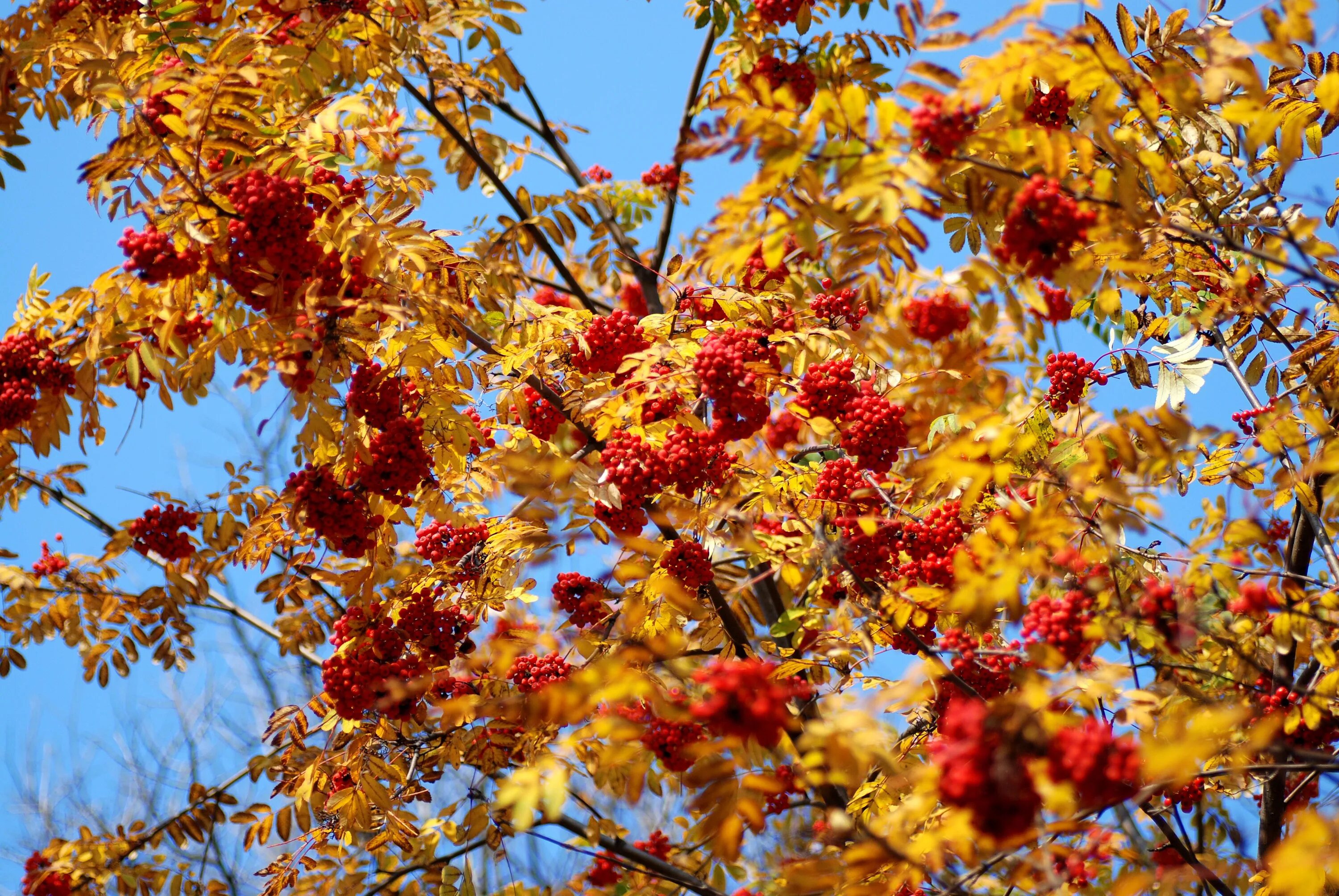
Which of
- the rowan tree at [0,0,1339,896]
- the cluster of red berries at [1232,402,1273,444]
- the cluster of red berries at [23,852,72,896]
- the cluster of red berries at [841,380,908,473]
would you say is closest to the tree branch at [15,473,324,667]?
the rowan tree at [0,0,1339,896]

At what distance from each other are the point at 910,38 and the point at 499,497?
2830 millimetres

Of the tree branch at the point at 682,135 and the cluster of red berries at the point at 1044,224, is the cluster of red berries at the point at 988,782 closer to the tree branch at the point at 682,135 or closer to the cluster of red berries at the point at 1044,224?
the cluster of red berries at the point at 1044,224

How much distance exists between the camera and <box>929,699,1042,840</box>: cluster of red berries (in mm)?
1530

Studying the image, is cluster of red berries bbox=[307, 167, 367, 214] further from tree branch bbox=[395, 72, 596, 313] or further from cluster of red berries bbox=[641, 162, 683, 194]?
cluster of red berries bbox=[641, 162, 683, 194]

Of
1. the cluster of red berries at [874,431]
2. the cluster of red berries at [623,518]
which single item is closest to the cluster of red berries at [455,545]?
the cluster of red berries at [623,518]

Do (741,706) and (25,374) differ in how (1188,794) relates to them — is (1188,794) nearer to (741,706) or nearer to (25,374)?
(741,706)

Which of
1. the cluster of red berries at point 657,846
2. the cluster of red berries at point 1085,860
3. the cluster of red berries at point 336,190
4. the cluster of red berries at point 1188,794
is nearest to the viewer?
the cluster of red berries at point 1085,860

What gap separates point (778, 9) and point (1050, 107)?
5.37 ft

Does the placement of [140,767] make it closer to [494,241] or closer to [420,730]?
[420,730]

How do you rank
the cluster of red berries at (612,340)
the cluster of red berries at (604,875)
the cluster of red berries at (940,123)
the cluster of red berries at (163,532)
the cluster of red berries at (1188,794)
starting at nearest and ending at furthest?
1. the cluster of red berries at (940,123)
2. the cluster of red berries at (1188,794)
3. the cluster of red berries at (612,340)
4. the cluster of red berries at (604,875)
5. the cluster of red berries at (163,532)

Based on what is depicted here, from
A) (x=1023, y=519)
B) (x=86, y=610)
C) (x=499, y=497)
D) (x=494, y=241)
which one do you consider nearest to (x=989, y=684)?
(x=1023, y=519)

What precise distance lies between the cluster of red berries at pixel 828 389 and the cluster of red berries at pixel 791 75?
7.35ft

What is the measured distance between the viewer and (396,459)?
11.1 feet

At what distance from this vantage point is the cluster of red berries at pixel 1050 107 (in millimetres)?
3727
